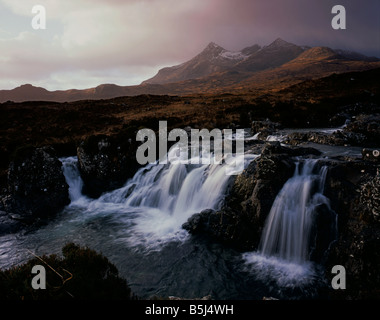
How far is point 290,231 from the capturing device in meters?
9.85

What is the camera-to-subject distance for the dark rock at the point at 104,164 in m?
18.9

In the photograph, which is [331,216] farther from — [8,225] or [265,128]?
[8,225]

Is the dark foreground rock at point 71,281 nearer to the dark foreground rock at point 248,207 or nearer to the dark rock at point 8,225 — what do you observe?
the dark foreground rock at point 248,207

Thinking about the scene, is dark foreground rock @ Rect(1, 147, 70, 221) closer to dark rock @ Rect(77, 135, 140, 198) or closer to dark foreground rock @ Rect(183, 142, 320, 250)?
dark rock @ Rect(77, 135, 140, 198)

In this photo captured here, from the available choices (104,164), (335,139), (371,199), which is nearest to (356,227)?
(371,199)

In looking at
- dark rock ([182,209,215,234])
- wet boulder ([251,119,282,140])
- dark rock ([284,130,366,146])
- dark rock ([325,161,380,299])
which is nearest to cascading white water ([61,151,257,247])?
dark rock ([182,209,215,234])

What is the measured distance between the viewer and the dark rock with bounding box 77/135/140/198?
61.9ft

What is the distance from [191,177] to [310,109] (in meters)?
21.1

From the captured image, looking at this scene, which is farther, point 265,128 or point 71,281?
point 265,128

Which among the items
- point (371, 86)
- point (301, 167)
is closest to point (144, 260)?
point (301, 167)

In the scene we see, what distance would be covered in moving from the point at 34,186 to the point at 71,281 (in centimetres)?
1328

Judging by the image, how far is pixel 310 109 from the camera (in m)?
28.8

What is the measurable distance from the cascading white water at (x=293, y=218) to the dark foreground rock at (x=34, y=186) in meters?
14.2

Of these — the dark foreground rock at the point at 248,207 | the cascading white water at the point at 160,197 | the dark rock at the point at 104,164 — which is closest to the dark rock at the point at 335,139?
the cascading white water at the point at 160,197
